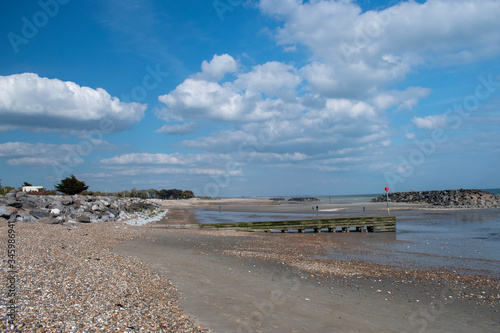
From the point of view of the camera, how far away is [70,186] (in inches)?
1802

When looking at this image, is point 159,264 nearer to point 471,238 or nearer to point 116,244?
point 116,244

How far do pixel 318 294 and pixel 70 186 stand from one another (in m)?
46.6

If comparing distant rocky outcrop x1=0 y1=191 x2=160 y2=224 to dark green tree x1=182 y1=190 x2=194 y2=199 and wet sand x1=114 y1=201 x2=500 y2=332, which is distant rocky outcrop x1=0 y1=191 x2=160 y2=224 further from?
dark green tree x1=182 y1=190 x2=194 y2=199

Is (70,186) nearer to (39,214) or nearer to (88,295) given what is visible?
(39,214)

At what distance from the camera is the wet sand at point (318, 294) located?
652 cm

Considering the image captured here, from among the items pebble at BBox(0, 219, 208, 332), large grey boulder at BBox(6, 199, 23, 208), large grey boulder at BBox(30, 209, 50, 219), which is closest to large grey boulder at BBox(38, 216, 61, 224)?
large grey boulder at BBox(30, 209, 50, 219)

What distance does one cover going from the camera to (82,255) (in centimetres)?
1007

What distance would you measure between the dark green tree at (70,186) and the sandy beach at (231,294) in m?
36.7

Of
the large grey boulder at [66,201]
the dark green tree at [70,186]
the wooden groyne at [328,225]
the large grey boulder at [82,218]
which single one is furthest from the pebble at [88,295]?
the dark green tree at [70,186]

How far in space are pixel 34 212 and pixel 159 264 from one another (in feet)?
48.3

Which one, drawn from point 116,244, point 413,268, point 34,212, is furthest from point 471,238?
point 34,212

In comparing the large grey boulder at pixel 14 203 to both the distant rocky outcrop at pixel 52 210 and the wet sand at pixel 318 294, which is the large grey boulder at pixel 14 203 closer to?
the distant rocky outcrop at pixel 52 210

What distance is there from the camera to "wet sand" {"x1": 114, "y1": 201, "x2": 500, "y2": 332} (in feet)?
21.4

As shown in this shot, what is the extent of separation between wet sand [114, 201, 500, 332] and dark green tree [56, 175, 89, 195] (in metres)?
37.9
